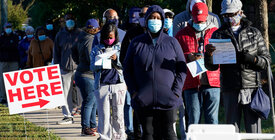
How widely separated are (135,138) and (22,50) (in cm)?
824

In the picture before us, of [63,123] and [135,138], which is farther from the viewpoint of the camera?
[63,123]

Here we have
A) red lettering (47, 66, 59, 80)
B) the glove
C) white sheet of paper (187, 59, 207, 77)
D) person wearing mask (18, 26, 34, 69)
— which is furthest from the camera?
person wearing mask (18, 26, 34, 69)

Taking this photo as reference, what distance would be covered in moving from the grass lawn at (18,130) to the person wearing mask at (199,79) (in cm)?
258

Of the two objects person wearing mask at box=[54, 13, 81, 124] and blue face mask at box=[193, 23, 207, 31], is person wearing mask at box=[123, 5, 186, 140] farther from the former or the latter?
person wearing mask at box=[54, 13, 81, 124]

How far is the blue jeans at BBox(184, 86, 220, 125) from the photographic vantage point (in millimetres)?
7738

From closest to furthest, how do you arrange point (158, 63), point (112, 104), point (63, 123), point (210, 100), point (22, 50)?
point (158, 63)
point (210, 100)
point (112, 104)
point (63, 123)
point (22, 50)

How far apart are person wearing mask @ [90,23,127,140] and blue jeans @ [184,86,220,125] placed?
145cm

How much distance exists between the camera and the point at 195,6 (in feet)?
25.5

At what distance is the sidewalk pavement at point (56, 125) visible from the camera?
10438 millimetres

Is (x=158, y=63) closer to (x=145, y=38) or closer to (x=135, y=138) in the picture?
(x=145, y=38)

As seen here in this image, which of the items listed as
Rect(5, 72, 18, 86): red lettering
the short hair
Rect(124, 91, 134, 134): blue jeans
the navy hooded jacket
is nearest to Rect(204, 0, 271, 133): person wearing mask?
the navy hooded jacket

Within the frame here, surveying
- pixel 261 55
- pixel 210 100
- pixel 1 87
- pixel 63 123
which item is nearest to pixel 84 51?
pixel 63 123

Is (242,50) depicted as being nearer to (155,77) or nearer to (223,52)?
(223,52)

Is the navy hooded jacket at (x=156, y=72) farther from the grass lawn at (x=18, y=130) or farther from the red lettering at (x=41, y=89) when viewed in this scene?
the grass lawn at (x=18, y=130)
